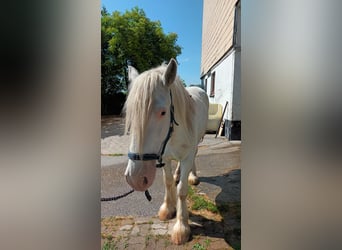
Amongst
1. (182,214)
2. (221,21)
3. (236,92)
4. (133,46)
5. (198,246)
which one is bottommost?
(198,246)

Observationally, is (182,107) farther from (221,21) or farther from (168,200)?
(221,21)

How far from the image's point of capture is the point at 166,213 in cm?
185

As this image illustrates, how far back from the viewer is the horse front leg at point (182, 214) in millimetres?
1533

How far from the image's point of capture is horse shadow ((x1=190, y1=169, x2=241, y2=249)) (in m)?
1.59

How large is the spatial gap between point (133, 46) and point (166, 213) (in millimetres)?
1922

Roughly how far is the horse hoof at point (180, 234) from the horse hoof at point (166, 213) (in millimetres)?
245

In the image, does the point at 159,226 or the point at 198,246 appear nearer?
the point at 198,246

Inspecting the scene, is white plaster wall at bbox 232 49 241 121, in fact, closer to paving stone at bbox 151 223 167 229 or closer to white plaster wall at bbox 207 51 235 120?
white plaster wall at bbox 207 51 235 120

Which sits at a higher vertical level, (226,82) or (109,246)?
(226,82)

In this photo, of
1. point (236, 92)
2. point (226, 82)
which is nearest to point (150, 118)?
point (236, 92)
